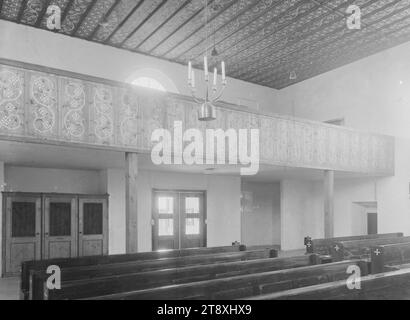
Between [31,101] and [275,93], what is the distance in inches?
454

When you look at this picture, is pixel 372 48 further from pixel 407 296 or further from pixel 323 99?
pixel 407 296

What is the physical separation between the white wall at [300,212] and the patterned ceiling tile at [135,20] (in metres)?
7.76

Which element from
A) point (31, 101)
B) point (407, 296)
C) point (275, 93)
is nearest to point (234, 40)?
point (275, 93)

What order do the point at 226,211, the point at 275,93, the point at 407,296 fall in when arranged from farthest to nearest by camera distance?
1. the point at 275,93
2. the point at 226,211
3. the point at 407,296

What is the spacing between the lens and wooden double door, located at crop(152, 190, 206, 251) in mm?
13086

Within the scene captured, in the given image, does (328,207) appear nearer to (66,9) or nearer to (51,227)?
(51,227)

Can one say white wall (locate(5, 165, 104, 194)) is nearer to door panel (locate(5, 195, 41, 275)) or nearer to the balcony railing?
door panel (locate(5, 195, 41, 275))

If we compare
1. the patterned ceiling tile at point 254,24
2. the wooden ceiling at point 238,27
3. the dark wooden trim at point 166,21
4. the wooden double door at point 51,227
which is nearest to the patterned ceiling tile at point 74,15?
the wooden ceiling at point 238,27

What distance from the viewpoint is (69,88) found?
7.34m

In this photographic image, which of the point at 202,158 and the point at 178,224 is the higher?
the point at 202,158

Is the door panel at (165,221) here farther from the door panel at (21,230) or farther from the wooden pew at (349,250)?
the wooden pew at (349,250)

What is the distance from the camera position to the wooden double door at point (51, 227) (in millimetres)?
10445

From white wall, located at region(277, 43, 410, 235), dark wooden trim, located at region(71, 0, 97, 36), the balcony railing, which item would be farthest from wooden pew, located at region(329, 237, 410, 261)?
dark wooden trim, located at region(71, 0, 97, 36)
